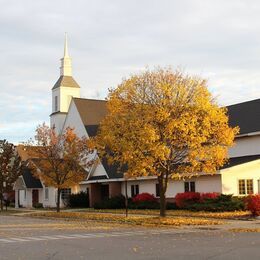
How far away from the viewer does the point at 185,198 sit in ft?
117

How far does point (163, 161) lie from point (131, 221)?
12.1ft

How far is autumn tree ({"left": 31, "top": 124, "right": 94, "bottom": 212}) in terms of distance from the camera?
124ft

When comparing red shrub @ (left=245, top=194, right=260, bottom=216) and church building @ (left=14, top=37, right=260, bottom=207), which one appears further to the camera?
church building @ (left=14, top=37, right=260, bottom=207)

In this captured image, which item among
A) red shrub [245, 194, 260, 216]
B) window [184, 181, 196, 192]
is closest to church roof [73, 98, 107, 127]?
window [184, 181, 196, 192]

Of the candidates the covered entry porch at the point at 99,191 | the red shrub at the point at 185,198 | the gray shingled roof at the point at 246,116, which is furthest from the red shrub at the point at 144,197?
the gray shingled roof at the point at 246,116

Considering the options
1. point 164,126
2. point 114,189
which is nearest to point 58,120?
point 114,189

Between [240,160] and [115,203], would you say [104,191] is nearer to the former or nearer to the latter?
[115,203]

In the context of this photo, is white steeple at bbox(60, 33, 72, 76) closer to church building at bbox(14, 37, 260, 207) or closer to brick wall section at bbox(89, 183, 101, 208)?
church building at bbox(14, 37, 260, 207)

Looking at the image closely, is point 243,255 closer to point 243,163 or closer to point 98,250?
point 98,250

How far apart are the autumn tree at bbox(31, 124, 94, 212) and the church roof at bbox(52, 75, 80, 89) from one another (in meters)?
31.3

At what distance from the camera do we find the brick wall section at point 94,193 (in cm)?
4733

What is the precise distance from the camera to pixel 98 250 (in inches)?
577

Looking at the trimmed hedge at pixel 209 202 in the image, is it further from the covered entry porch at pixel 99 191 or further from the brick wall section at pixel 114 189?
the covered entry porch at pixel 99 191

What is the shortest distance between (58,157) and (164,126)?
13908 millimetres
